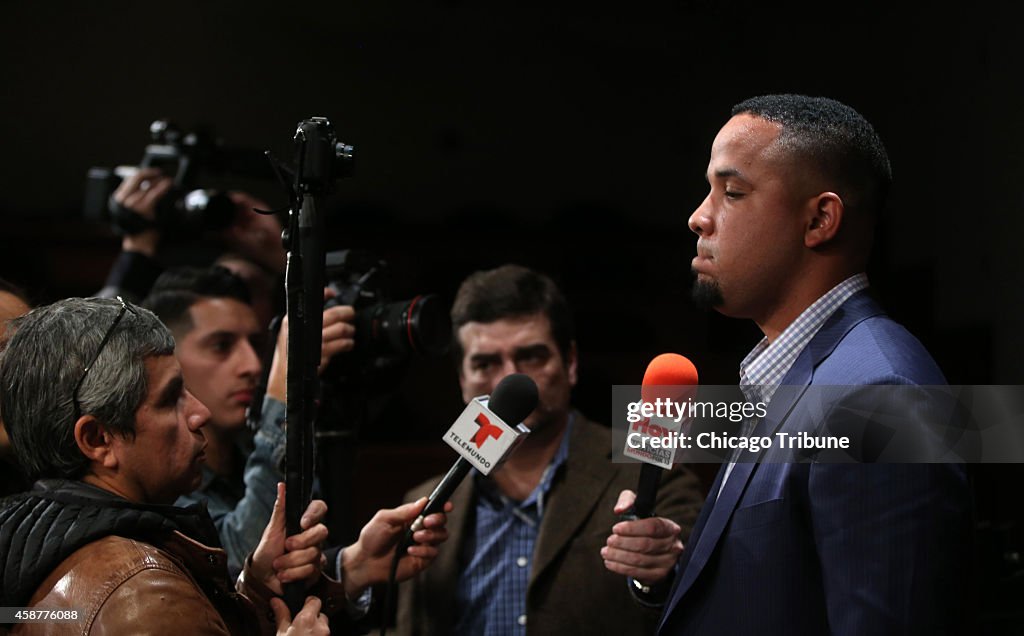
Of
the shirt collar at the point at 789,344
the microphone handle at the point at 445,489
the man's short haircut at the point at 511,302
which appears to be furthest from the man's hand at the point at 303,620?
the man's short haircut at the point at 511,302

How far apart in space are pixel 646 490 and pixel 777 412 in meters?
0.23

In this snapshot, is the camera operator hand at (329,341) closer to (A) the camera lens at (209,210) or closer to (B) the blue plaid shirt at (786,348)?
(A) the camera lens at (209,210)

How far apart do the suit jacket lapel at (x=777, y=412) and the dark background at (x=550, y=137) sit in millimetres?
Answer: 400

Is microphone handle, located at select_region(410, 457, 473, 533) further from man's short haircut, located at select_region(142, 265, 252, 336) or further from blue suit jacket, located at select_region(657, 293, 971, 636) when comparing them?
man's short haircut, located at select_region(142, 265, 252, 336)

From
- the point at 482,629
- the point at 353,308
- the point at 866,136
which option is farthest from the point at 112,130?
the point at 866,136

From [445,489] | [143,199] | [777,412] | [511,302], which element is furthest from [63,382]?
[143,199]

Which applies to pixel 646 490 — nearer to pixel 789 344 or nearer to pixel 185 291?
pixel 789 344

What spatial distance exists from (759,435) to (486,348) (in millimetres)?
824

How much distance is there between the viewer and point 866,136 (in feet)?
4.67

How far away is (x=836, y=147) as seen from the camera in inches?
55.2

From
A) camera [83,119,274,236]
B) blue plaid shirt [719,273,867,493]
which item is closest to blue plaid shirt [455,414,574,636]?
blue plaid shirt [719,273,867,493]

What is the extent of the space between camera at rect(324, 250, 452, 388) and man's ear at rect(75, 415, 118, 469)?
0.57m

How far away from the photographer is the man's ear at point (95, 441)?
4.28 ft

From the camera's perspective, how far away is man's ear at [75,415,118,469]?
1.30 m
